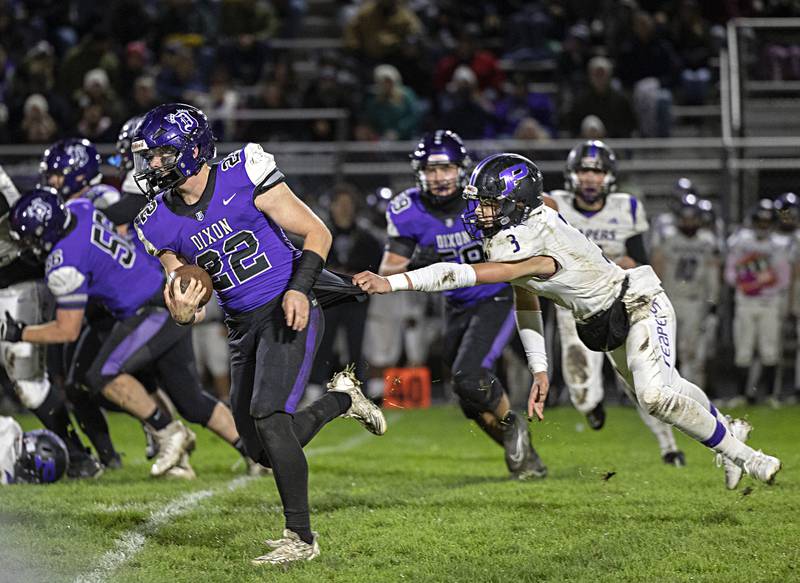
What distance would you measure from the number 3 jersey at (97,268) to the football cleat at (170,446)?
2.44 ft

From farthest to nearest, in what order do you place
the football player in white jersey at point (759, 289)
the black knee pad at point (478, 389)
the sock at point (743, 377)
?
the sock at point (743, 377)
the football player in white jersey at point (759, 289)
the black knee pad at point (478, 389)

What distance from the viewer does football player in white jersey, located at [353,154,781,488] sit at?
5.55m

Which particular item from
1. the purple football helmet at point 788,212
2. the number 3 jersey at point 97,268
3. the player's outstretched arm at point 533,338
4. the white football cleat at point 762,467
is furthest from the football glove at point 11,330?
the purple football helmet at point 788,212

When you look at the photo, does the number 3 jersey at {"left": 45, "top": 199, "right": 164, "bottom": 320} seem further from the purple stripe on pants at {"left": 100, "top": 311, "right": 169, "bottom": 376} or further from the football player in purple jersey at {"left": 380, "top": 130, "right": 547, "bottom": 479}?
the football player in purple jersey at {"left": 380, "top": 130, "right": 547, "bottom": 479}

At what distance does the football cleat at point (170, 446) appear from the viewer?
737cm

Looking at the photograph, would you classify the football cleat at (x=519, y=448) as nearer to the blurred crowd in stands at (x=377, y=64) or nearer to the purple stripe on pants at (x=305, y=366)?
the purple stripe on pants at (x=305, y=366)

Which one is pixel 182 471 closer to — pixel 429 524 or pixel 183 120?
pixel 429 524

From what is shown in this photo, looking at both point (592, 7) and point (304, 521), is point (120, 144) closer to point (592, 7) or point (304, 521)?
point (304, 521)

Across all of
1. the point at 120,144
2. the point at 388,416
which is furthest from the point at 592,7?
the point at 120,144

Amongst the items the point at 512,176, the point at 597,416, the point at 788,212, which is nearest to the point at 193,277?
the point at 512,176

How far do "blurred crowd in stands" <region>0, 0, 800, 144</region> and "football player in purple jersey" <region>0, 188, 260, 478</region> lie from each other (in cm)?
581

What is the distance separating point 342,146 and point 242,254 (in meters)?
7.49

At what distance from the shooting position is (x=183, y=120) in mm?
5223

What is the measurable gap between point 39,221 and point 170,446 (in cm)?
155
